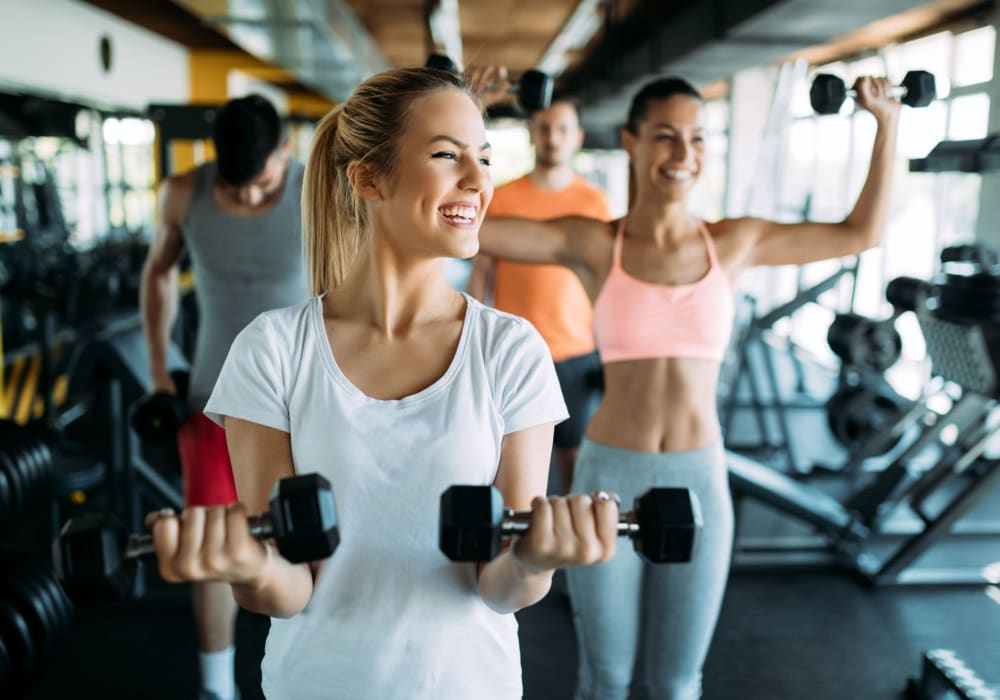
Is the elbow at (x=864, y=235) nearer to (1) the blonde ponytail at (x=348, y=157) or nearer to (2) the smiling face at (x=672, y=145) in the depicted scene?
(2) the smiling face at (x=672, y=145)

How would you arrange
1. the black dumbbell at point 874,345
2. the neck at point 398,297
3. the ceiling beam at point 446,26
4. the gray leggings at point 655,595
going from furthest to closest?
the ceiling beam at point 446,26
the black dumbbell at point 874,345
the gray leggings at point 655,595
the neck at point 398,297

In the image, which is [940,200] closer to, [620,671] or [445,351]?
[620,671]

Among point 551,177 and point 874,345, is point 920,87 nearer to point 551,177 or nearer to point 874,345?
point 551,177

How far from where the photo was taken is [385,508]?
3.14ft

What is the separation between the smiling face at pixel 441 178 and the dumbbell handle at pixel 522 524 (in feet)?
1.06

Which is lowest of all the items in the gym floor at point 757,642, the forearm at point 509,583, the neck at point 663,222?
the gym floor at point 757,642

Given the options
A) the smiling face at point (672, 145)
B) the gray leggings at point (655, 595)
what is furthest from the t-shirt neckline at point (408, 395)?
the smiling face at point (672, 145)

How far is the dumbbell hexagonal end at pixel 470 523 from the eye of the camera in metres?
0.74

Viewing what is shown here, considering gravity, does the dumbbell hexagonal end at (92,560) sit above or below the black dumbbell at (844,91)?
below

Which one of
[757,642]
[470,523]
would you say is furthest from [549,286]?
[470,523]

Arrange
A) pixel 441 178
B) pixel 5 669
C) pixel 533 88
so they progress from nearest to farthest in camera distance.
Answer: pixel 441 178
pixel 533 88
pixel 5 669

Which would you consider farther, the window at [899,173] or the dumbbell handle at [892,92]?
the window at [899,173]

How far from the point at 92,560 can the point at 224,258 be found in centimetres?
135

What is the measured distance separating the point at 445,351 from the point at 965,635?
2474 millimetres
